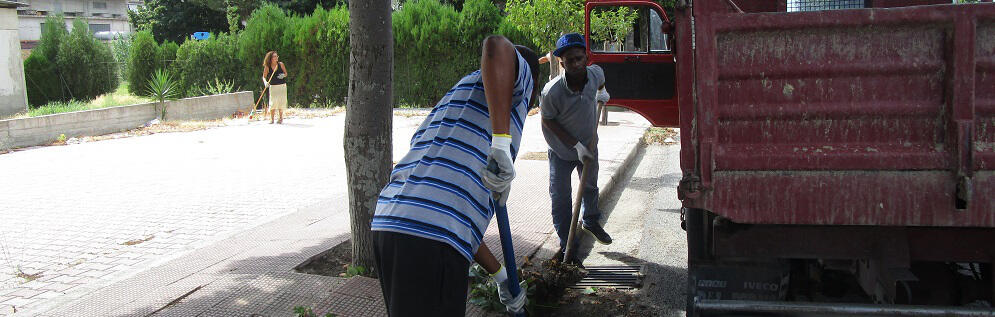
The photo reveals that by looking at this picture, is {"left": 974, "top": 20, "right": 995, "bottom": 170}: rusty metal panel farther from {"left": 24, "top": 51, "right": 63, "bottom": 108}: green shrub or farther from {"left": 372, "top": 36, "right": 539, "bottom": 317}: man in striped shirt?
{"left": 24, "top": 51, "right": 63, "bottom": 108}: green shrub

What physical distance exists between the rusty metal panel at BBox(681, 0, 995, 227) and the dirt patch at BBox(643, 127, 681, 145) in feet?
31.8

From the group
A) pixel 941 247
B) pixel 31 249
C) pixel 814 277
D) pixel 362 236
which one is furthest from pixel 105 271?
pixel 941 247

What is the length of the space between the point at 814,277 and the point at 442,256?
203 centimetres

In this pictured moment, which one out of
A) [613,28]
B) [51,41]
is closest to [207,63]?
[51,41]

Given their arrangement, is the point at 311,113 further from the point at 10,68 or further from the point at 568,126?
the point at 568,126

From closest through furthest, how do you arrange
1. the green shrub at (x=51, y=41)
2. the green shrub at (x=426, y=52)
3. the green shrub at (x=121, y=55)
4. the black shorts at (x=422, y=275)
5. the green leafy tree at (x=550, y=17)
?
1. the black shorts at (x=422, y=275)
2. the green leafy tree at (x=550, y=17)
3. the green shrub at (x=426, y=52)
4. the green shrub at (x=51, y=41)
5. the green shrub at (x=121, y=55)

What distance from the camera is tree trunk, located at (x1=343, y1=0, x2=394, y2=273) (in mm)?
4637

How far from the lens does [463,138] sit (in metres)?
2.66

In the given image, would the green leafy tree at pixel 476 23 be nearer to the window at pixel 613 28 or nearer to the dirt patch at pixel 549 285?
the window at pixel 613 28

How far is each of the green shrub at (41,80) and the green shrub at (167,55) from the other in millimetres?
3155

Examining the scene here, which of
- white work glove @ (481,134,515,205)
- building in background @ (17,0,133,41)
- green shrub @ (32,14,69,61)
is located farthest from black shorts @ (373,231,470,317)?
building in background @ (17,0,133,41)

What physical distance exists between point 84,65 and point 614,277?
65.9 ft

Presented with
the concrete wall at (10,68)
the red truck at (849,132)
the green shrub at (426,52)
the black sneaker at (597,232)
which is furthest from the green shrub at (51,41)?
the red truck at (849,132)

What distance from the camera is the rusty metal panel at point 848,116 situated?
8.79ft
